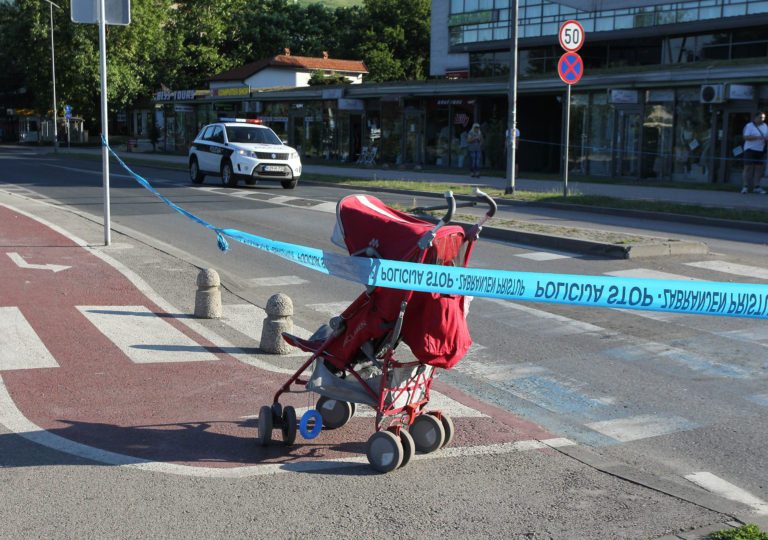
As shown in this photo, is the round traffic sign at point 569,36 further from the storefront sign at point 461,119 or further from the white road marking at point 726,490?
the white road marking at point 726,490

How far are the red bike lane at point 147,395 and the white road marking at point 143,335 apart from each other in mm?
16

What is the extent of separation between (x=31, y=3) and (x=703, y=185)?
60.2 m

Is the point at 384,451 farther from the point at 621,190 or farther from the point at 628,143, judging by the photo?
the point at 628,143

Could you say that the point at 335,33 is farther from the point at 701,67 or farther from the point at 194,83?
the point at 701,67

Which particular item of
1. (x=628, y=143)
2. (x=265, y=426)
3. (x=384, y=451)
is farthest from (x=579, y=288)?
(x=628, y=143)

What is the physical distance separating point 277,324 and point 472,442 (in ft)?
7.72

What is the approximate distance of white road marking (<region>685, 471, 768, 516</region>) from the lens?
4090 mm

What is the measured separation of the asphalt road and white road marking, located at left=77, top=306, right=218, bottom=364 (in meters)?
0.08

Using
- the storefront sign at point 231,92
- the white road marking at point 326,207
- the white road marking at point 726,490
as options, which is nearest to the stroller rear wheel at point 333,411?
the white road marking at point 726,490

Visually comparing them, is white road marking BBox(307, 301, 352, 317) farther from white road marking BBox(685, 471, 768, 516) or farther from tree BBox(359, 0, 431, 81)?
tree BBox(359, 0, 431, 81)

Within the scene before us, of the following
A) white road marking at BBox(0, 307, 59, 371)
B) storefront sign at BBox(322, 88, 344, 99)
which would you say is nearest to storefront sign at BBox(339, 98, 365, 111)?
storefront sign at BBox(322, 88, 344, 99)

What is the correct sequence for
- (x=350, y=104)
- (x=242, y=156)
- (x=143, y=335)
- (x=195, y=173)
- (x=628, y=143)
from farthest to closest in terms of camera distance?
(x=350, y=104)
(x=628, y=143)
(x=195, y=173)
(x=242, y=156)
(x=143, y=335)

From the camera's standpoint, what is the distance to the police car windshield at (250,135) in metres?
23.5

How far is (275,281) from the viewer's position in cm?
1023
